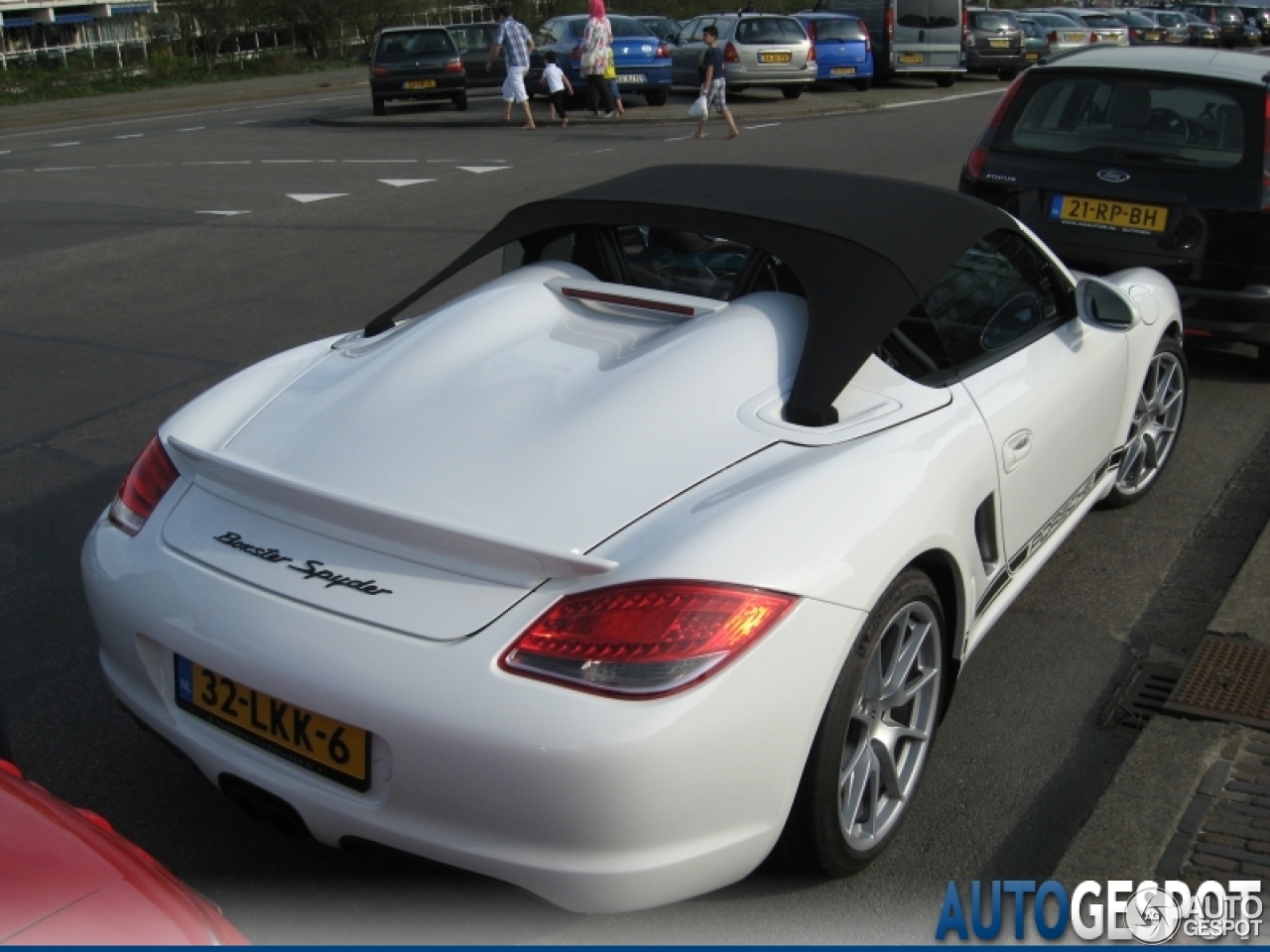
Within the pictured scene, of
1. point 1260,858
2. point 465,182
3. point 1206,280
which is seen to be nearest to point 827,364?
point 1260,858

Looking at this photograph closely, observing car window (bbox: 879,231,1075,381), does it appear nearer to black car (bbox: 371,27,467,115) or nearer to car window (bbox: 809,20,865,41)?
black car (bbox: 371,27,467,115)

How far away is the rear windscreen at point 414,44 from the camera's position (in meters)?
23.9

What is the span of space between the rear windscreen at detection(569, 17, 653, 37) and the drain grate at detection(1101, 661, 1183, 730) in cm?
2112

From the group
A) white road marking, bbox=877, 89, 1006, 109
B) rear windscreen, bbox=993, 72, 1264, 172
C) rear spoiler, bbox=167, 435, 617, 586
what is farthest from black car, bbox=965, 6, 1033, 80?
rear spoiler, bbox=167, 435, 617, 586

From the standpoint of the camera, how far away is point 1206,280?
620 centimetres

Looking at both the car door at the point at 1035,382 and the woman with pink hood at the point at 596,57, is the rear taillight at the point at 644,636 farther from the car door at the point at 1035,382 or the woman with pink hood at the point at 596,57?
the woman with pink hood at the point at 596,57

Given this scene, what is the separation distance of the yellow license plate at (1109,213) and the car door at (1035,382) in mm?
2036

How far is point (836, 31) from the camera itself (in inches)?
1027

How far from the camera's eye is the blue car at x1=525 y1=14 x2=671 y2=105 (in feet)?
75.7

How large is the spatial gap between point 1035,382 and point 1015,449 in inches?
12.8

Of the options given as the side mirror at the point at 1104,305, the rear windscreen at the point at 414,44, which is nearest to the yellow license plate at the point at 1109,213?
the side mirror at the point at 1104,305

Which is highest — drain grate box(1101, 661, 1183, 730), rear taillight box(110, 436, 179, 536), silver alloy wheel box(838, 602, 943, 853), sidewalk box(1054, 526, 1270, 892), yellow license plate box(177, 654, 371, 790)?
rear taillight box(110, 436, 179, 536)

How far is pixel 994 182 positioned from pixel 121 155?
46.6 ft

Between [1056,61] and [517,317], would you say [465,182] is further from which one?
[517,317]
